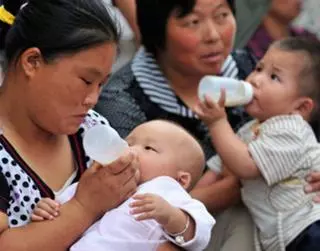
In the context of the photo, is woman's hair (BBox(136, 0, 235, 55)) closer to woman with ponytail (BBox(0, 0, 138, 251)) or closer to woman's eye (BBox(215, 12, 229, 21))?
woman's eye (BBox(215, 12, 229, 21))

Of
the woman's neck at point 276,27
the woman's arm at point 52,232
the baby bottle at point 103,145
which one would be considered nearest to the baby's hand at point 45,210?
the woman's arm at point 52,232

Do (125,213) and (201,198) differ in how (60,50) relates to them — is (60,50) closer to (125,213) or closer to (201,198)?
(125,213)

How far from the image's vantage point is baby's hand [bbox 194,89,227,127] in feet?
6.44

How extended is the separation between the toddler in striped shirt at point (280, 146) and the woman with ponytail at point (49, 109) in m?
0.44

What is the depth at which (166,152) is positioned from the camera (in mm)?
1722

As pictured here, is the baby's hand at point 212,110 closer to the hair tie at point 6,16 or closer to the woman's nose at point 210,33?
the woman's nose at point 210,33

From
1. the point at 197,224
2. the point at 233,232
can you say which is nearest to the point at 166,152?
the point at 197,224

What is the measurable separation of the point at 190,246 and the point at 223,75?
724 mm

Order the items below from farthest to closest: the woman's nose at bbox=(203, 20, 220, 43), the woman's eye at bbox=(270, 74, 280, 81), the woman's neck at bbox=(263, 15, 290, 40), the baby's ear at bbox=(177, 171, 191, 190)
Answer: the woman's neck at bbox=(263, 15, 290, 40)
the woman's nose at bbox=(203, 20, 220, 43)
the woman's eye at bbox=(270, 74, 280, 81)
the baby's ear at bbox=(177, 171, 191, 190)

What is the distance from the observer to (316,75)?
2010 millimetres

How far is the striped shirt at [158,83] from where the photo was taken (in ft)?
7.11

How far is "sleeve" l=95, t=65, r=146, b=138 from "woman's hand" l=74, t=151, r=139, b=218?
18.6 inches

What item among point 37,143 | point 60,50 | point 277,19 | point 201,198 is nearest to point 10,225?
point 37,143

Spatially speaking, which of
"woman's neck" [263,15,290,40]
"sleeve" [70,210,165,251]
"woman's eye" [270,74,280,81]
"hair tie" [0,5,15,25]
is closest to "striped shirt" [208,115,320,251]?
"woman's eye" [270,74,280,81]
